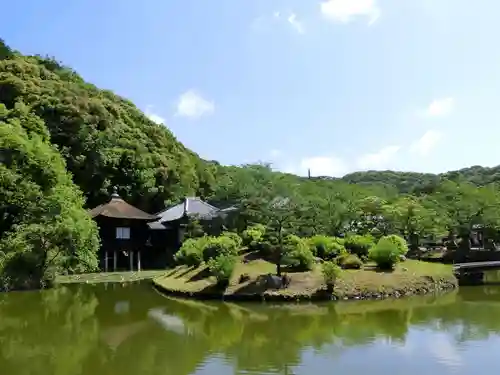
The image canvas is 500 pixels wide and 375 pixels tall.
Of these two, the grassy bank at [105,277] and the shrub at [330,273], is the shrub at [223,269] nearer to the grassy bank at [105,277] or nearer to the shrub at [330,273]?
the shrub at [330,273]

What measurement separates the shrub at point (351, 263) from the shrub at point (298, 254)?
171 cm

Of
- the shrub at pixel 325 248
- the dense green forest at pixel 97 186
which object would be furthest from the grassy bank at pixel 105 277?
the shrub at pixel 325 248

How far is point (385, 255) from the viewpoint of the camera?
2189cm

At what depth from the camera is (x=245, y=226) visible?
30.5 meters

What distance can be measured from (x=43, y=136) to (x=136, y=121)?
19.7m

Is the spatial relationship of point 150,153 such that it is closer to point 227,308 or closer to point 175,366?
point 227,308

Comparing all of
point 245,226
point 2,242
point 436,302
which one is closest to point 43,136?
point 2,242

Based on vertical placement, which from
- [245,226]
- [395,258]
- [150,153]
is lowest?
[395,258]

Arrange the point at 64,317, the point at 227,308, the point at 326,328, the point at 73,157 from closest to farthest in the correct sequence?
the point at 326,328 < the point at 64,317 < the point at 227,308 < the point at 73,157

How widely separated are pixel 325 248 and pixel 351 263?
5.04ft

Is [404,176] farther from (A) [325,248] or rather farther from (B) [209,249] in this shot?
(B) [209,249]

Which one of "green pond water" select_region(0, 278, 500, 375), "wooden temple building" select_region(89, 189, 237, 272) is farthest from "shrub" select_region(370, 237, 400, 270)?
"wooden temple building" select_region(89, 189, 237, 272)

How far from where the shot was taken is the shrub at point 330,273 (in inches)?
754

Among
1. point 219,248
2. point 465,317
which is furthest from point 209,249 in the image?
point 465,317
